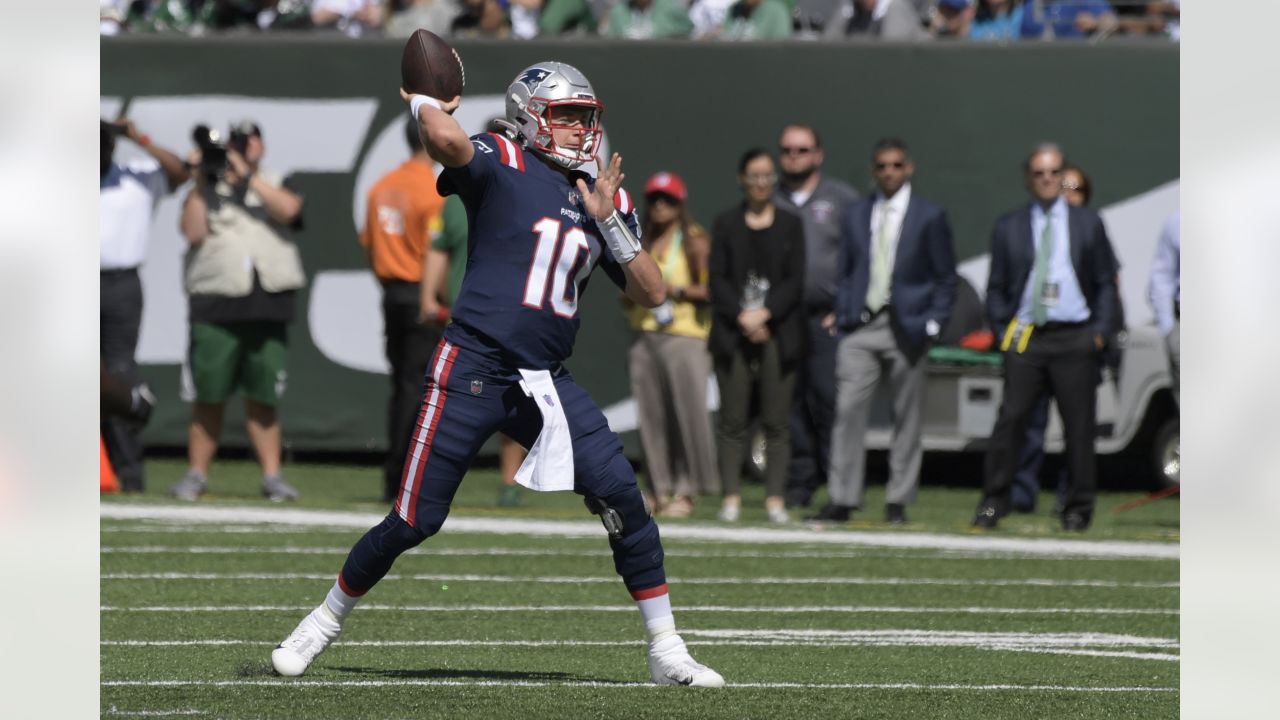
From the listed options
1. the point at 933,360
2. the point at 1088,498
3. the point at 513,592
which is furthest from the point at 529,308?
the point at 933,360

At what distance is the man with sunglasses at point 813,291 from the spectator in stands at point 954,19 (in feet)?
8.61

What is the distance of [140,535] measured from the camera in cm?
1060

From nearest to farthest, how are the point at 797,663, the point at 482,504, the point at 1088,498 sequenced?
the point at 797,663
the point at 1088,498
the point at 482,504

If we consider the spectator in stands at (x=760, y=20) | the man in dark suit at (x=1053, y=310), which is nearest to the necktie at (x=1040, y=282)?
the man in dark suit at (x=1053, y=310)

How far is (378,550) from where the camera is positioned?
245 inches

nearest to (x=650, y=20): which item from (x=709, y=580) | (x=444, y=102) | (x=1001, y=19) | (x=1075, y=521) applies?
(x=1001, y=19)

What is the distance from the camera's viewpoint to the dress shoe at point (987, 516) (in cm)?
1188

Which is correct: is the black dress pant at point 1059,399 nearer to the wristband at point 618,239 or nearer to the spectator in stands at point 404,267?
the spectator in stands at point 404,267

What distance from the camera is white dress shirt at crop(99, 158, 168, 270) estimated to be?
1247 centimetres

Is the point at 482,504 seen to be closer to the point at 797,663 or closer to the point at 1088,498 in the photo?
the point at 1088,498

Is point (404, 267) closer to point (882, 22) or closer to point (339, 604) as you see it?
point (882, 22)

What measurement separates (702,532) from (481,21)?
18.1 ft

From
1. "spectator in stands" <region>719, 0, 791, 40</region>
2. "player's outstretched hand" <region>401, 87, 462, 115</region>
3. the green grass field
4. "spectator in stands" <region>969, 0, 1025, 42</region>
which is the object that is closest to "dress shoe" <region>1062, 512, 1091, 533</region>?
the green grass field

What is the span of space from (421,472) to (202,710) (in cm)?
100
